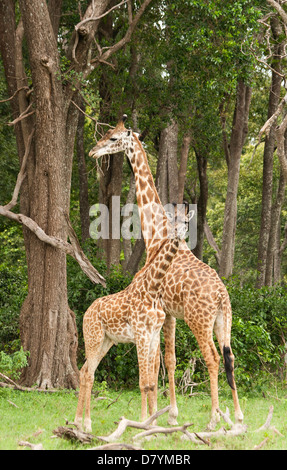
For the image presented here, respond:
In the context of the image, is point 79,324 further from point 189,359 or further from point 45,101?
point 45,101

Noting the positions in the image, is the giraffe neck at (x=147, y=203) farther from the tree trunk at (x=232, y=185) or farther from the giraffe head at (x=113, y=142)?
the tree trunk at (x=232, y=185)

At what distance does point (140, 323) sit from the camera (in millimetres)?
6598

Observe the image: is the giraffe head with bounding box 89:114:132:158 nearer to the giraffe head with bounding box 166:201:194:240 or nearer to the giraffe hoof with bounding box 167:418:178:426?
the giraffe head with bounding box 166:201:194:240

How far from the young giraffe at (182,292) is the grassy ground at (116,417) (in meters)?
0.78

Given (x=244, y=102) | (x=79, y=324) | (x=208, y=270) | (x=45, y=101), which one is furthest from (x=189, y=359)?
(x=244, y=102)

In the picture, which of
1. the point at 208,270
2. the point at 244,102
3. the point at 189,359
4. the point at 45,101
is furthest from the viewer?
the point at 244,102

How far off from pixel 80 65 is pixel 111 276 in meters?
4.02

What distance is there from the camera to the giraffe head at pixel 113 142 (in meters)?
7.69

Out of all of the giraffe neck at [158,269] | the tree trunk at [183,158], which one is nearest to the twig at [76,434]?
the giraffe neck at [158,269]

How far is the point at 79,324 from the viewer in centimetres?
1123

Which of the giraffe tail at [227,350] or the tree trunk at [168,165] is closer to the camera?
the giraffe tail at [227,350]

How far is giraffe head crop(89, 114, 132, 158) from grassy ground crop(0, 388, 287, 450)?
322 centimetres

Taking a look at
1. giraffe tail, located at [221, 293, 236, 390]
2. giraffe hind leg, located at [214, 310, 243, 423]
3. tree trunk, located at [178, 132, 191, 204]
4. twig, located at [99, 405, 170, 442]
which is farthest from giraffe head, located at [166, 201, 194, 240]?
tree trunk, located at [178, 132, 191, 204]

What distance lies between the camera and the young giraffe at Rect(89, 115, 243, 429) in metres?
7.26
